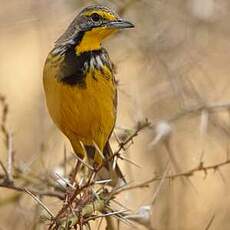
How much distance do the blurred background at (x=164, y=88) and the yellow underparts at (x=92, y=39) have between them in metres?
0.73

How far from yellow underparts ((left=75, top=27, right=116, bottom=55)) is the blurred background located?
28.7 inches

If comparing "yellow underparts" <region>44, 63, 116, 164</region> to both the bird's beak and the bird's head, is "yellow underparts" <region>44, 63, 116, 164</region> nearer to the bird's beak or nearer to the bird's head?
the bird's head

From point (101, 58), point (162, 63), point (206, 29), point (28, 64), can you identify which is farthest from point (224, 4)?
point (28, 64)

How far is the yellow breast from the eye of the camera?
394 centimetres

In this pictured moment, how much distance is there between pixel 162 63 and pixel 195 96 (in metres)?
0.31

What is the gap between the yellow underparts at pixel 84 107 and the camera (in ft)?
12.9

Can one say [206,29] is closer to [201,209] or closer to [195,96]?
[195,96]

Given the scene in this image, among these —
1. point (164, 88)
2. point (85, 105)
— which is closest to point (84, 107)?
point (85, 105)

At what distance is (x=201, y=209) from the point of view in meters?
5.69

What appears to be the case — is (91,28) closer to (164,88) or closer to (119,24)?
(119,24)

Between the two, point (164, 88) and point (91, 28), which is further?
point (164, 88)

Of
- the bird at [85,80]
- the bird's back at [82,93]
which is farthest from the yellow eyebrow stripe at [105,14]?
the bird's back at [82,93]

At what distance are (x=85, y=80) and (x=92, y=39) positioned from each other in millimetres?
222

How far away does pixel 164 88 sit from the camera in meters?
5.43
